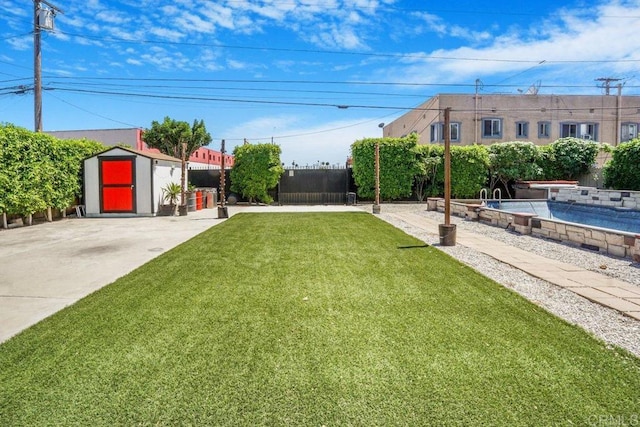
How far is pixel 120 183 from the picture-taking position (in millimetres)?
13398

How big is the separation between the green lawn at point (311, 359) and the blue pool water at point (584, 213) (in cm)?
895

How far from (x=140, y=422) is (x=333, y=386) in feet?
3.58

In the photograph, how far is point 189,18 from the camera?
44.0 feet

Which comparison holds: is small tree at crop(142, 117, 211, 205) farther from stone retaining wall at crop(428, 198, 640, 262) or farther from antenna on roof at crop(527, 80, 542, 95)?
stone retaining wall at crop(428, 198, 640, 262)

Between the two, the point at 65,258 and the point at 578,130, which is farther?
the point at 578,130

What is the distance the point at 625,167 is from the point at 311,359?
17.1 meters

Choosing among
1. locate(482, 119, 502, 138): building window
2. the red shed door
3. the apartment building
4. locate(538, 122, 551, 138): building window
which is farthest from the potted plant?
locate(538, 122, 551, 138): building window

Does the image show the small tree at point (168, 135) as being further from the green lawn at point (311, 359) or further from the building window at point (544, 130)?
the green lawn at point (311, 359)

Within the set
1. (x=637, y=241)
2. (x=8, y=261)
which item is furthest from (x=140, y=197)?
(x=637, y=241)

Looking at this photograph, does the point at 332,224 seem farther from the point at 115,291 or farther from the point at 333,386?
the point at 333,386

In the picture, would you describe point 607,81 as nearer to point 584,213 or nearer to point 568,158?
point 568,158

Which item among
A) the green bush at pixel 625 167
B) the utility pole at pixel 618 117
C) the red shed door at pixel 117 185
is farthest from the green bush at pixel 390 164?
the utility pole at pixel 618 117

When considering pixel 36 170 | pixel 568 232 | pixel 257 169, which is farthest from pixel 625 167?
pixel 36 170

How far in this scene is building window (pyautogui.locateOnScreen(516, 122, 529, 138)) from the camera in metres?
22.5
